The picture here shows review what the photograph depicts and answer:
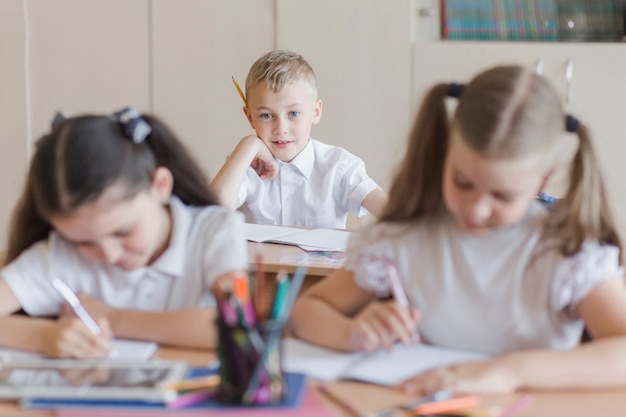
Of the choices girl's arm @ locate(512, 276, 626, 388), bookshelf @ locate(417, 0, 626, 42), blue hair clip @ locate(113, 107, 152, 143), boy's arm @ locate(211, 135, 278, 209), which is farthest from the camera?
bookshelf @ locate(417, 0, 626, 42)

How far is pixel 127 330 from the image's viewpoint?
1390 millimetres

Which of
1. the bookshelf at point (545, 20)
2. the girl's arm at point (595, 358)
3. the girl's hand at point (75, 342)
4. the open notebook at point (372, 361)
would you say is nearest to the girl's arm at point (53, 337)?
the girl's hand at point (75, 342)

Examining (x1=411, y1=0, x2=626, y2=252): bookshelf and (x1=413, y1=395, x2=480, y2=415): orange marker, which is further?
(x1=411, y1=0, x2=626, y2=252): bookshelf

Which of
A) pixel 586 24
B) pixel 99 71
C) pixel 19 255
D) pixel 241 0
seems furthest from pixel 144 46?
pixel 19 255

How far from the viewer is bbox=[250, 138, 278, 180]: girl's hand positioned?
2695 mm

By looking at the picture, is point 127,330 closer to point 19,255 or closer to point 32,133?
point 19,255

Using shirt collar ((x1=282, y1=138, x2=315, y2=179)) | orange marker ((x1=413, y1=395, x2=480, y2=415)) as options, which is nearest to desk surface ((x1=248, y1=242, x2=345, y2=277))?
shirt collar ((x1=282, y1=138, x2=315, y2=179))

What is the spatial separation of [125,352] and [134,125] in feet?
1.18

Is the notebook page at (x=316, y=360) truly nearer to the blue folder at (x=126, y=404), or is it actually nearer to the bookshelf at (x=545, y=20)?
the blue folder at (x=126, y=404)

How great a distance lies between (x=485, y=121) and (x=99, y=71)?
10.2 ft

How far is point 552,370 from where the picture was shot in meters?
1.16

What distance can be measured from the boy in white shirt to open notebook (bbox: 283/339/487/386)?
4.54 feet

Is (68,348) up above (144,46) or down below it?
below

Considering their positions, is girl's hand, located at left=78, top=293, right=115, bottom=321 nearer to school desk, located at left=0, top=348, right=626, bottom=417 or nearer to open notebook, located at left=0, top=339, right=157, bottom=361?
open notebook, located at left=0, top=339, right=157, bottom=361
